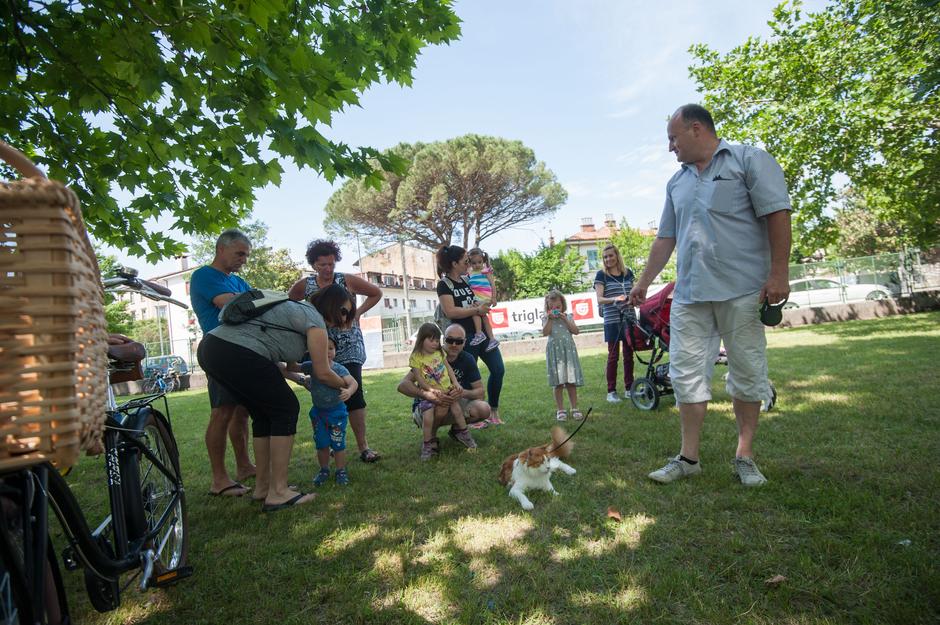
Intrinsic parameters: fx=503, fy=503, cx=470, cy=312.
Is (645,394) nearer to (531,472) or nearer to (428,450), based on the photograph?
(428,450)

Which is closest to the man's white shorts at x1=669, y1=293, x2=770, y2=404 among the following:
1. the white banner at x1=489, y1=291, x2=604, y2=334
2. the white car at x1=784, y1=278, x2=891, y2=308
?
the white banner at x1=489, y1=291, x2=604, y2=334

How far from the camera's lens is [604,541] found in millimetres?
2422

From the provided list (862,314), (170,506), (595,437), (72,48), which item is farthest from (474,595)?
(862,314)

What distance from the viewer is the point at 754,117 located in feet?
44.5

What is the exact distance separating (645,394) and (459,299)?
2.31m

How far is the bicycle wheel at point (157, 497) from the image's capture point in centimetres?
205

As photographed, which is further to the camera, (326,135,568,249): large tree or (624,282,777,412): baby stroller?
(326,135,568,249): large tree

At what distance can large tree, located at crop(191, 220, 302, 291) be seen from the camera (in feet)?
110

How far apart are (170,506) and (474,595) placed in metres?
1.53

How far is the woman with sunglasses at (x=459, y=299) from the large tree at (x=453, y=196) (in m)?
25.7

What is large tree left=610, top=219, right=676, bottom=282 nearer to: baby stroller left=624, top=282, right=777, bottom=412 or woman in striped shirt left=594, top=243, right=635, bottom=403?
woman in striped shirt left=594, top=243, right=635, bottom=403

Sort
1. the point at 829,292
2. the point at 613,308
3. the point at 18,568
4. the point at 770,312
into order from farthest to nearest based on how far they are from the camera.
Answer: the point at 829,292
the point at 613,308
the point at 770,312
the point at 18,568

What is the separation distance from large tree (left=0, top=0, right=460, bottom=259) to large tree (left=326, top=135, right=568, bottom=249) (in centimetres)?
2625

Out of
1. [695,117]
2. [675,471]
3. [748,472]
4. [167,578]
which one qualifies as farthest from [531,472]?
[695,117]
